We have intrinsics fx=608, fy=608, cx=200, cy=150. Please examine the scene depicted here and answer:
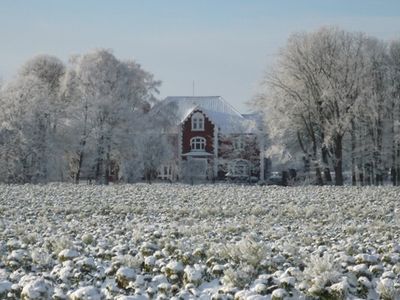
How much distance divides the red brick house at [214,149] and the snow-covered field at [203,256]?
45186mm

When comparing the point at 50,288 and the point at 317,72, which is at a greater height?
the point at 317,72

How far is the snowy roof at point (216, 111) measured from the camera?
69.2 metres

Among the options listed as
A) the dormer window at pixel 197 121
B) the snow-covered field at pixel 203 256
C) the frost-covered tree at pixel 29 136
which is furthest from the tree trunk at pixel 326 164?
the snow-covered field at pixel 203 256

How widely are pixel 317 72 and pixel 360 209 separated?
25.6 m

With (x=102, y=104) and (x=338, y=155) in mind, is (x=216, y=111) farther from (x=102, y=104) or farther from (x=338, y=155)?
(x=338, y=155)

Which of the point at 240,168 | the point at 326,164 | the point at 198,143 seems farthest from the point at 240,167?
the point at 326,164

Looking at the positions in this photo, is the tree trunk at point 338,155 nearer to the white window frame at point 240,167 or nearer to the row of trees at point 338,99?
the row of trees at point 338,99

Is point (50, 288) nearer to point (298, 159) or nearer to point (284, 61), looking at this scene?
point (284, 61)

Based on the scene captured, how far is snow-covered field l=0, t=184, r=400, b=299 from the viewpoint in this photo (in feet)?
27.7

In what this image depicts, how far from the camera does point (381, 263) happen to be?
10.3m

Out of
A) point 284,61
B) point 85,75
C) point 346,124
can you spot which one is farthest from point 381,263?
point 85,75

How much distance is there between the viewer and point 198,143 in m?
69.8

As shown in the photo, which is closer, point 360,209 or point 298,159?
point 360,209

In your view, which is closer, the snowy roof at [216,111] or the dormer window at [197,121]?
the snowy roof at [216,111]
